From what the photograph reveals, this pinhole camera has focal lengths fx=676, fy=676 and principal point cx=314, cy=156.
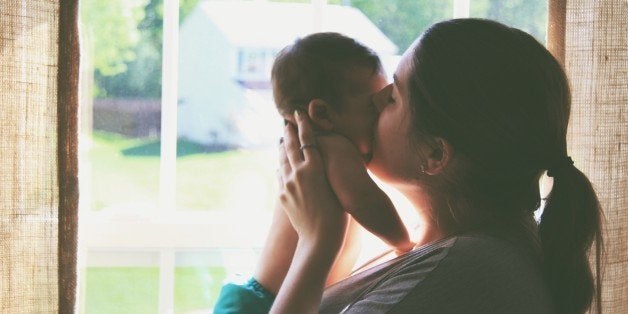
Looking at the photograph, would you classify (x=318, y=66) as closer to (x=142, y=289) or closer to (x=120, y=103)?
(x=120, y=103)

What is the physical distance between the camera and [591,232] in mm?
1161

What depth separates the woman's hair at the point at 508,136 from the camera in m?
1.08

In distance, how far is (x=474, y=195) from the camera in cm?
119

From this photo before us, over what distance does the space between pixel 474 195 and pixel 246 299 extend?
0.54 metres

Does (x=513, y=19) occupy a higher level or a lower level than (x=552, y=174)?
higher

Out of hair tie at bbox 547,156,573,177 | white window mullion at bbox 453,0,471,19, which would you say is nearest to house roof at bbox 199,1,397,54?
white window mullion at bbox 453,0,471,19

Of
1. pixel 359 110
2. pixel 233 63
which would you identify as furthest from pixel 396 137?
pixel 233 63

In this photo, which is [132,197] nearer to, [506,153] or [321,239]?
[321,239]

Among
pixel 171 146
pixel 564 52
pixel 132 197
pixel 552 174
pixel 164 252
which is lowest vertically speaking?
→ pixel 164 252

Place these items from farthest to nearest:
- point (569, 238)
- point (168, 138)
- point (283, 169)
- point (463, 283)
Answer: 1. point (168, 138)
2. point (283, 169)
3. point (569, 238)
4. point (463, 283)

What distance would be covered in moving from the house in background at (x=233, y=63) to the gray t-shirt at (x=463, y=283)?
0.82m

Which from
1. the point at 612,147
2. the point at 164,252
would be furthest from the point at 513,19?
the point at 164,252

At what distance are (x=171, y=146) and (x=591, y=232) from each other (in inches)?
42.1

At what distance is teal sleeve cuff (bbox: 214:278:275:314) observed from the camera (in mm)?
1417
